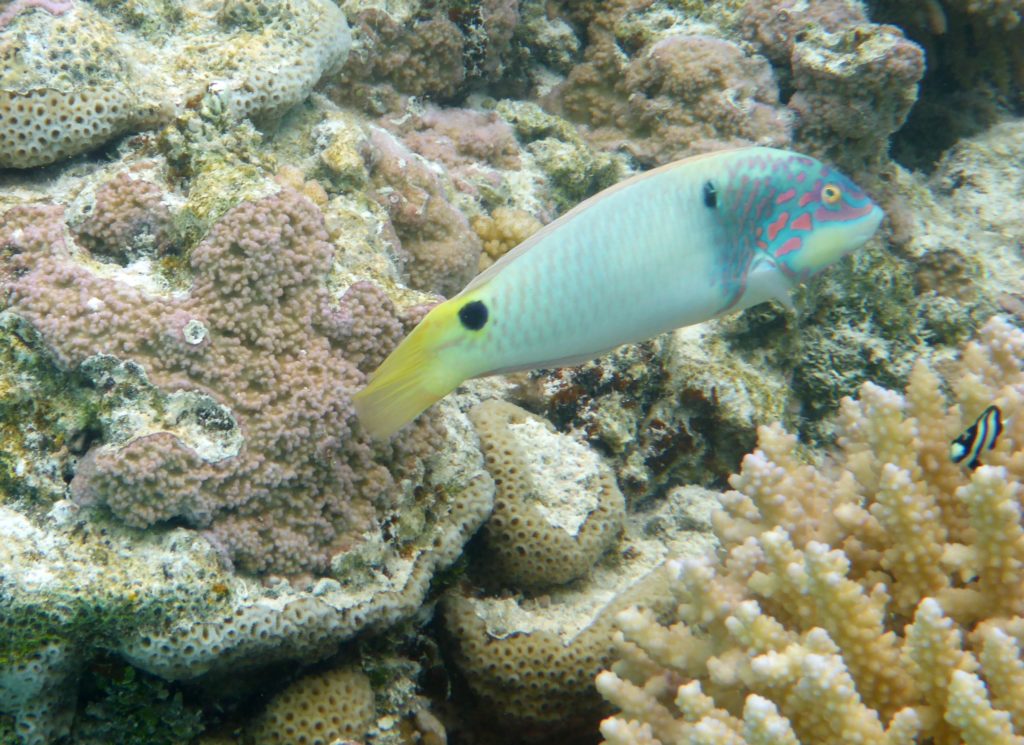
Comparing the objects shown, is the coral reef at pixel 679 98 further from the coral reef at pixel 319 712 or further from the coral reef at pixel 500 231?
the coral reef at pixel 319 712

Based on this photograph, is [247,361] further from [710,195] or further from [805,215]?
[805,215]

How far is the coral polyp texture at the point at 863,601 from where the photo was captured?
1.95 m

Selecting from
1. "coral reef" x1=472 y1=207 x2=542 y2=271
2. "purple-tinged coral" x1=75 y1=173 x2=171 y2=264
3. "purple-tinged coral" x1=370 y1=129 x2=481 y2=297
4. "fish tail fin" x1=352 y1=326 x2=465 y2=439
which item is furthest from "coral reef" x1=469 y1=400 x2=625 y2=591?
"purple-tinged coral" x1=75 y1=173 x2=171 y2=264

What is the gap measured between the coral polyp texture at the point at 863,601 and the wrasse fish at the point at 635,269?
2.50 feet

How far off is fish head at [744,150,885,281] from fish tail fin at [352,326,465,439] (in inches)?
43.0

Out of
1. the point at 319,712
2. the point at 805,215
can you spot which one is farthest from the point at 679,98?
the point at 319,712

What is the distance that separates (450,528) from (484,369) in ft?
3.85

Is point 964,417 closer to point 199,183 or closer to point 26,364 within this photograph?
point 199,183

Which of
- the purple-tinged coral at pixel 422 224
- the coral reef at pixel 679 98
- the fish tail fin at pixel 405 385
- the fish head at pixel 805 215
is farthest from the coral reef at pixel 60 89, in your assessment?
the coral reef at pixel 679 98

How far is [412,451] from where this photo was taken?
2973 mm

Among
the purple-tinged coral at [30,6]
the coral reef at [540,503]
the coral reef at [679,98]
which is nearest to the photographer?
the purple-tinged coral at [30,6]

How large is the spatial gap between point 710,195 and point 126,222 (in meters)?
2.27

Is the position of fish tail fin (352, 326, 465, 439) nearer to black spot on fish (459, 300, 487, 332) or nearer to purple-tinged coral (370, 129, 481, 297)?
black spot on fish (459, 300, 487, 332)

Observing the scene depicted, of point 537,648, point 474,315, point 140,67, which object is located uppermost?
point 140,67
